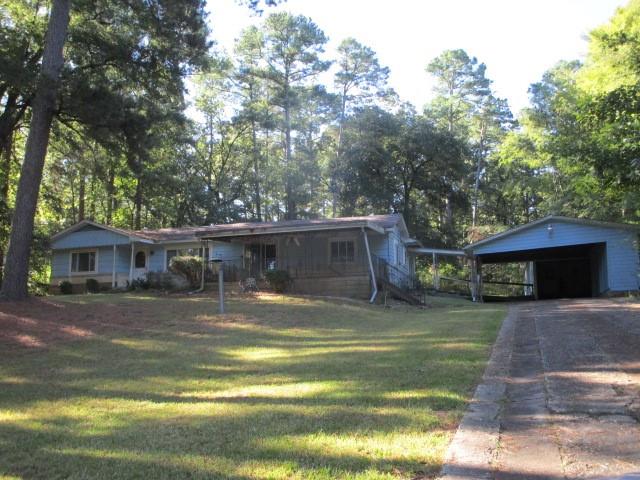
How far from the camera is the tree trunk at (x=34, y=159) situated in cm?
1554

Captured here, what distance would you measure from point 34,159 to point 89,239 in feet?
40.4

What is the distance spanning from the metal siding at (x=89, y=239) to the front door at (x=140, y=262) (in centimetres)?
124

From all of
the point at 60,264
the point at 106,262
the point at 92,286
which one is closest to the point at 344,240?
the point at 92,286

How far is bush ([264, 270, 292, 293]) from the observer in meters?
20.0

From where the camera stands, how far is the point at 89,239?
27.7 m

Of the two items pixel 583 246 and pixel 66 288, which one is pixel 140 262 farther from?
pixel 583 246

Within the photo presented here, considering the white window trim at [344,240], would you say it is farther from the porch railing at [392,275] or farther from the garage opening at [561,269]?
the garage opening at [561,269]

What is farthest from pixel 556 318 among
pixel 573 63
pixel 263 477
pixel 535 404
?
pixel 573 63

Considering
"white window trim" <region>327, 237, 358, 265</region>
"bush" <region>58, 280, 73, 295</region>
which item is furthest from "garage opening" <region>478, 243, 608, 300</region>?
"bush" <region>58, 280, 73, 295</region>

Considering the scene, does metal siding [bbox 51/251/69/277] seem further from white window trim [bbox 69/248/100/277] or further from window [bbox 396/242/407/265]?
window [bbox 396/242/407/265]

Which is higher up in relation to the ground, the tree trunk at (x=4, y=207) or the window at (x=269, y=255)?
the tree trunk at (x=4, y=207)

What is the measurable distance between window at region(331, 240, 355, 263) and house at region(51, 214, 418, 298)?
4cm

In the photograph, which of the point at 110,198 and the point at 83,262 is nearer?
the point at 83,262

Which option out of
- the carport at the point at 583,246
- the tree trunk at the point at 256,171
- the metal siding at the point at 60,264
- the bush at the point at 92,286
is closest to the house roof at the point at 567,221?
the carport at the point at 583,246
